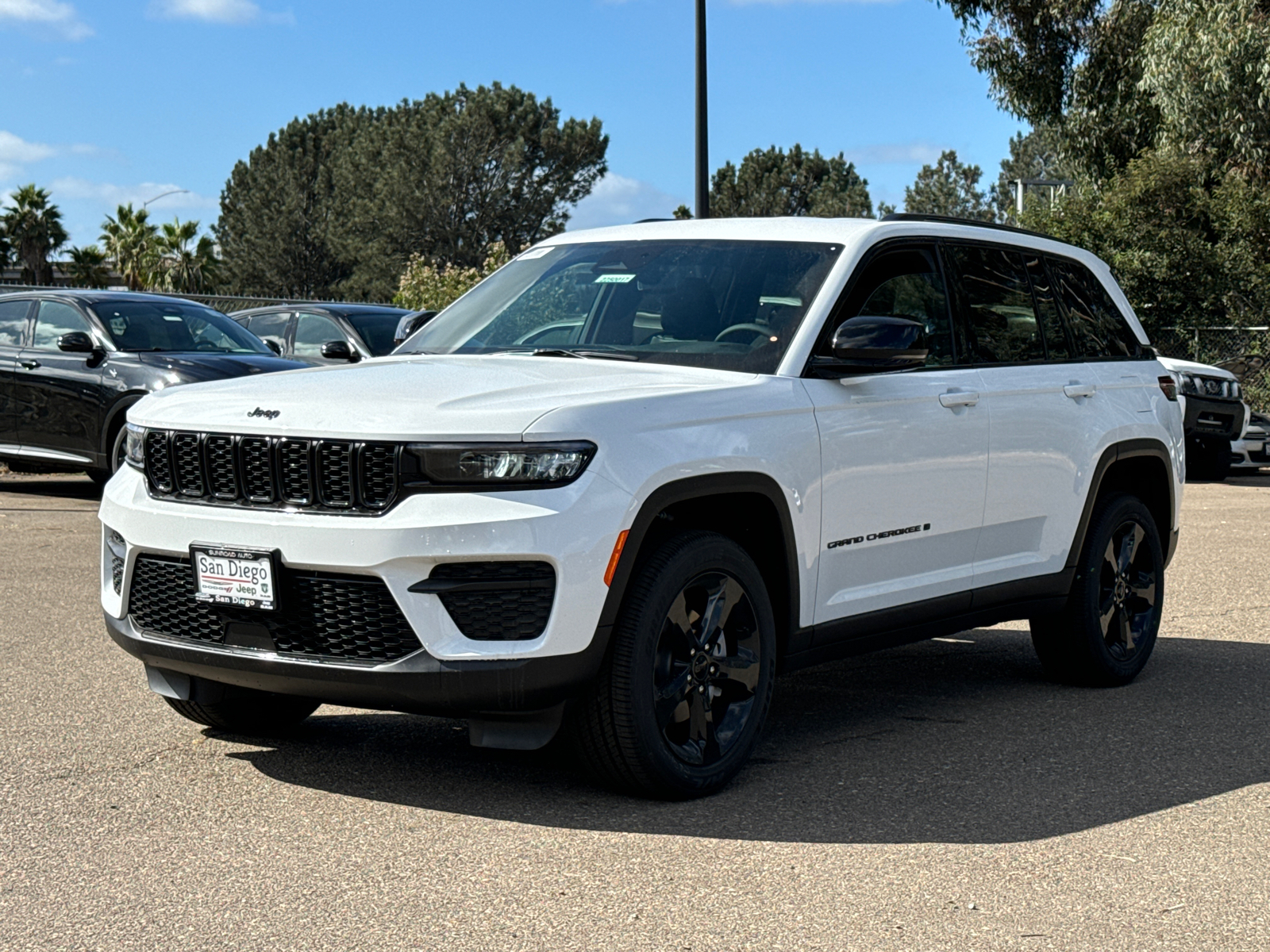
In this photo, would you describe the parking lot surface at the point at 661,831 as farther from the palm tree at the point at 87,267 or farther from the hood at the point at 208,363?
the palm tree at the point at 87,267

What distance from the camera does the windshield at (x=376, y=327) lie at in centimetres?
1562

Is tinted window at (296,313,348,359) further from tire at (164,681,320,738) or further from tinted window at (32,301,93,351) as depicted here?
tire at (164,681,320,738)

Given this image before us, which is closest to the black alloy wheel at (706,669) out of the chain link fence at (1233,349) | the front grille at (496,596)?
the front grille at (496,596)

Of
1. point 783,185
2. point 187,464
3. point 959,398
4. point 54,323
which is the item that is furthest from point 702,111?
point 783,185

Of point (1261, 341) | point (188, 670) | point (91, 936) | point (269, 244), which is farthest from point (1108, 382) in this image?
point (269, 244)

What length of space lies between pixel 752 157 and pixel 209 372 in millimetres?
70232

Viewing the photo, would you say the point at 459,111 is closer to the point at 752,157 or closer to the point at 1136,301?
the point at 752,157

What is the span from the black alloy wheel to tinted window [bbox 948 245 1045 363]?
1.76 meters

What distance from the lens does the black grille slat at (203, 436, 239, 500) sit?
4.79 metres

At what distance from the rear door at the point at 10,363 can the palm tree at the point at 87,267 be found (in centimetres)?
4961

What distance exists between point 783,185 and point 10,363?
6910 cm

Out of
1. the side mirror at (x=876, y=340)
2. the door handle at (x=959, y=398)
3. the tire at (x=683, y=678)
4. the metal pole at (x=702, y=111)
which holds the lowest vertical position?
the tire at (x=683, y=678)

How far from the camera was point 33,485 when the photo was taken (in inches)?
614

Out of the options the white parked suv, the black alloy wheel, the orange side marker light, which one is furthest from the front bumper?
the black alloy wheel
